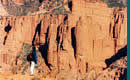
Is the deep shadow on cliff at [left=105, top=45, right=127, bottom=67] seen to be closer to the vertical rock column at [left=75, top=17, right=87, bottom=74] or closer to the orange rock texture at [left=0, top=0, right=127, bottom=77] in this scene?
the orange rock texture at [left=0, top=0, right=127, bottom=77]

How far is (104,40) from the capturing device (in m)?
16.4

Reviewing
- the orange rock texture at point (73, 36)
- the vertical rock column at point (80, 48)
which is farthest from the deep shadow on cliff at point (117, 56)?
the vertical rock column at point (80, 48)

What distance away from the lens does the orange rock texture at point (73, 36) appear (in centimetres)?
1591

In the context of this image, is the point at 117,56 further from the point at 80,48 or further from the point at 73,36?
the point at 73,36

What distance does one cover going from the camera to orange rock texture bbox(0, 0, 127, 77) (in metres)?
15.9

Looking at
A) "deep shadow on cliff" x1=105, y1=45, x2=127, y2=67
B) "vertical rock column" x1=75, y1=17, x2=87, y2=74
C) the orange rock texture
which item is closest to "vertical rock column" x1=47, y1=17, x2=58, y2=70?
the orange rock texture

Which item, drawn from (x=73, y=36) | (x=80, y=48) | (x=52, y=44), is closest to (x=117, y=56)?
(x=80, y=48)

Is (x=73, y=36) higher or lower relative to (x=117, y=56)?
higher

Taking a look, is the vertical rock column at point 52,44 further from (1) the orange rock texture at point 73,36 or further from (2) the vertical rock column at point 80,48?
(2) the vertical rock column at point 80,48

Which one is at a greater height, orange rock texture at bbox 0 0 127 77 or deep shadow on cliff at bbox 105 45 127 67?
orange rock texture at bbox 0 0 127 77

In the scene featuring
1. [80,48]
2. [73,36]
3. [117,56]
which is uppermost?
[73,36]

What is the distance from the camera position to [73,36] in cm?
1625

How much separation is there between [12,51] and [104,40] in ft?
17.9

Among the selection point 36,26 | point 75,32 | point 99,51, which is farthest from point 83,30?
point 36,26
